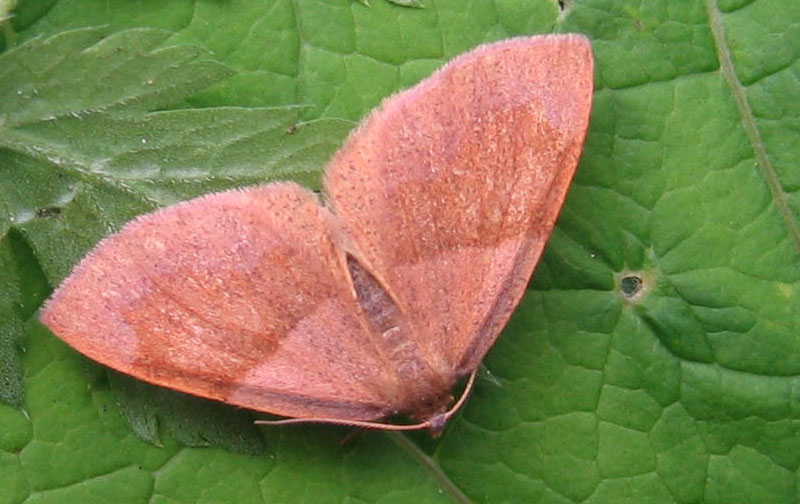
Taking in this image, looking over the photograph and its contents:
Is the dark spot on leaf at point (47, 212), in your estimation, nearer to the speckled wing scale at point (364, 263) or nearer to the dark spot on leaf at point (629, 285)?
the speckled wing scale at point (364, 263)

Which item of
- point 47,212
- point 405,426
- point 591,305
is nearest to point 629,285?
point 591,305

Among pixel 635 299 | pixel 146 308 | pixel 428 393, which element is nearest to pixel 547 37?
pixel 635 299

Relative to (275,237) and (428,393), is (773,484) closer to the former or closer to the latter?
(428,393)

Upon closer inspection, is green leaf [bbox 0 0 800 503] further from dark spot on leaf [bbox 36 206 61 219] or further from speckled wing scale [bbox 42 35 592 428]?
speckled wing scale [bbox 42 35 592 428]

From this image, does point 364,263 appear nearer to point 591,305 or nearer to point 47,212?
point 591,305

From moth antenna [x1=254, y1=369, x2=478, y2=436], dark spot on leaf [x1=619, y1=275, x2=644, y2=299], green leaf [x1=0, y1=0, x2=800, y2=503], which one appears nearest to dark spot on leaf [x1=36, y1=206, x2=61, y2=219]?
green leaf [x1=0, y1=0, x2=800, y2=503]
